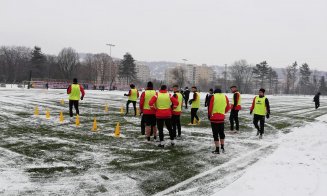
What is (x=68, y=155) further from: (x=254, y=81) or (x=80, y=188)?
(x=254, y=81)

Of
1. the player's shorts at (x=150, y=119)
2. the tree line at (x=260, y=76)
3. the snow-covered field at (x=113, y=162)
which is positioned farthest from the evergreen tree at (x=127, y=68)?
the player's shorts at (x=150, y=119)

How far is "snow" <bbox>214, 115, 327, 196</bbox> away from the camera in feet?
21.0

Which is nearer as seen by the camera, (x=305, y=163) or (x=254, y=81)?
(x=305, y=163)

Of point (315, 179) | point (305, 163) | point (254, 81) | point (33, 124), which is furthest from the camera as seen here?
point (254, 81)

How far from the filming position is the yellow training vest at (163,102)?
10331 mm

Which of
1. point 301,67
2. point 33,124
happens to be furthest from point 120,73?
point 33,124

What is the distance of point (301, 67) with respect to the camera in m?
151

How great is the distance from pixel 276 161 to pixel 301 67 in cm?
15368

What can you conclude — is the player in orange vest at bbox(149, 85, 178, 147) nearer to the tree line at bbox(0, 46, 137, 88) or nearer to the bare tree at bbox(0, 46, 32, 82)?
the tree line at bbox(0, 46, 137, 88)

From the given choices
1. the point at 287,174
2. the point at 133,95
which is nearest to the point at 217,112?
the point at 287,174

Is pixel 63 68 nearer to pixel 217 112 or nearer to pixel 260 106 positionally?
pixel 260 106

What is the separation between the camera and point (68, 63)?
349 feet

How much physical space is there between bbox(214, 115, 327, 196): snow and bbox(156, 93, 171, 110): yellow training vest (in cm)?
310

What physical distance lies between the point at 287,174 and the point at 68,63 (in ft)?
342
